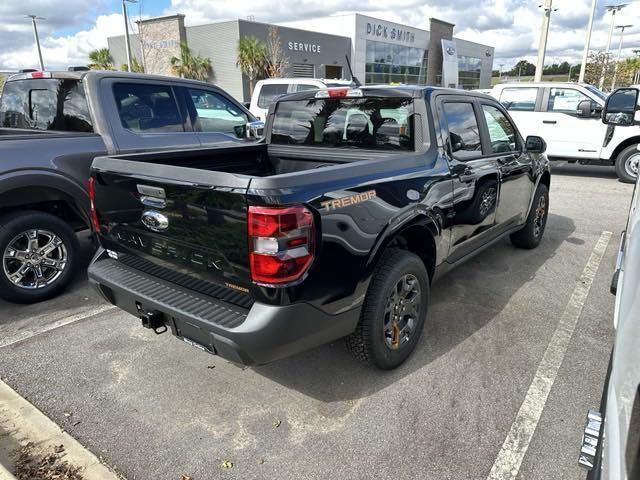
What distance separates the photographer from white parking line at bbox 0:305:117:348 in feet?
11.6

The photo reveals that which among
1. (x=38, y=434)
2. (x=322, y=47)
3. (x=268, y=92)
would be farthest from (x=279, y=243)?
(x=322, y=47)

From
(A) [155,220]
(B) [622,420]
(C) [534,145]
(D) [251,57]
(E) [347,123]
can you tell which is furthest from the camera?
(D) [251,57]

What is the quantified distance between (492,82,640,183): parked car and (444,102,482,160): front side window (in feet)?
22.3

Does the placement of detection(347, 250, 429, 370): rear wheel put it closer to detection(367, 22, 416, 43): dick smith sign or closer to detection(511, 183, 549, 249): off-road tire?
detection(511, 183, 549, 249): off-road tire

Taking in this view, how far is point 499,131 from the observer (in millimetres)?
4359

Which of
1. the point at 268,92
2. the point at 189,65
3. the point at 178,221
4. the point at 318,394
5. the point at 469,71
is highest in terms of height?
the point at 469,71

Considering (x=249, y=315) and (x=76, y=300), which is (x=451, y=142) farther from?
(x=76, y=300)

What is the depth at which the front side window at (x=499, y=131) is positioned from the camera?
4160mm

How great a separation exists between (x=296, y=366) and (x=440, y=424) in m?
1.04

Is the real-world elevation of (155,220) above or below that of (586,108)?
below

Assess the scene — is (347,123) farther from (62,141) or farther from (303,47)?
(303,47)

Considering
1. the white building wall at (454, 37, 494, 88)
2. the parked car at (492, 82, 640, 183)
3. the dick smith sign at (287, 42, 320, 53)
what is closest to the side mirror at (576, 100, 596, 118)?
the parked car at (492, 82, 640, 183)

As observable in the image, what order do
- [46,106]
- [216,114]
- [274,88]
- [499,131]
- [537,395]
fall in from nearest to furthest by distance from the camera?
[537,395] → [499,131] → [46,106] → [216,114] → [274,88]

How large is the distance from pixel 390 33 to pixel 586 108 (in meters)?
31.6
